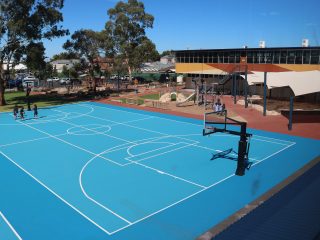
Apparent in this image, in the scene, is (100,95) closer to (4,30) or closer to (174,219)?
(4,30)

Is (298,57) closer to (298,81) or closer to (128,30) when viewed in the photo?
(298,81)

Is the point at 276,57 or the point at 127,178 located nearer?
the point at 127,178

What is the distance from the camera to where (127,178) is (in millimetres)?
16094

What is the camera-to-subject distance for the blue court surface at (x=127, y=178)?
11.7 metres

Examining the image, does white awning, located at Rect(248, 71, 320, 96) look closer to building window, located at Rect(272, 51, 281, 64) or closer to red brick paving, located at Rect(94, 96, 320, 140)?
red brick paving, located at Rect(94, 96, 320, 140)

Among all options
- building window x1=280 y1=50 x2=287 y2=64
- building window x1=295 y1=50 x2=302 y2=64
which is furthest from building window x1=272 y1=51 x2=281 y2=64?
building window x1=295 y1=50 x2=302 y2=64

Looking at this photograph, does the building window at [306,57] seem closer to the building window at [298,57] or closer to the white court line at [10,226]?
the building window at [298,57]

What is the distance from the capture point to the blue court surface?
1173 centimetres

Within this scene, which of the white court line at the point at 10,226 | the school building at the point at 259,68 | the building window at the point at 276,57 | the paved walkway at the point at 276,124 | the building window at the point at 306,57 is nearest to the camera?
the white court line at the point at 10,226

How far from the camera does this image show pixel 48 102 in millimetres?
43625

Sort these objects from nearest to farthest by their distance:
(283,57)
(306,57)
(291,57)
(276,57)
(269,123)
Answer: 1. (269,123)
2. (306,57)
3. (291,57)
4. (283,57)
5. (276,57)

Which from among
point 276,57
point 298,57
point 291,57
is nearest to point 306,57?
point 298,57

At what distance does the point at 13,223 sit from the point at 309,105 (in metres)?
34.7

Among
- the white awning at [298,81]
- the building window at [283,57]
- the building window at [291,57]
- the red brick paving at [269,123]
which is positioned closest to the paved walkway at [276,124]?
the red brick paving at [269,123]
